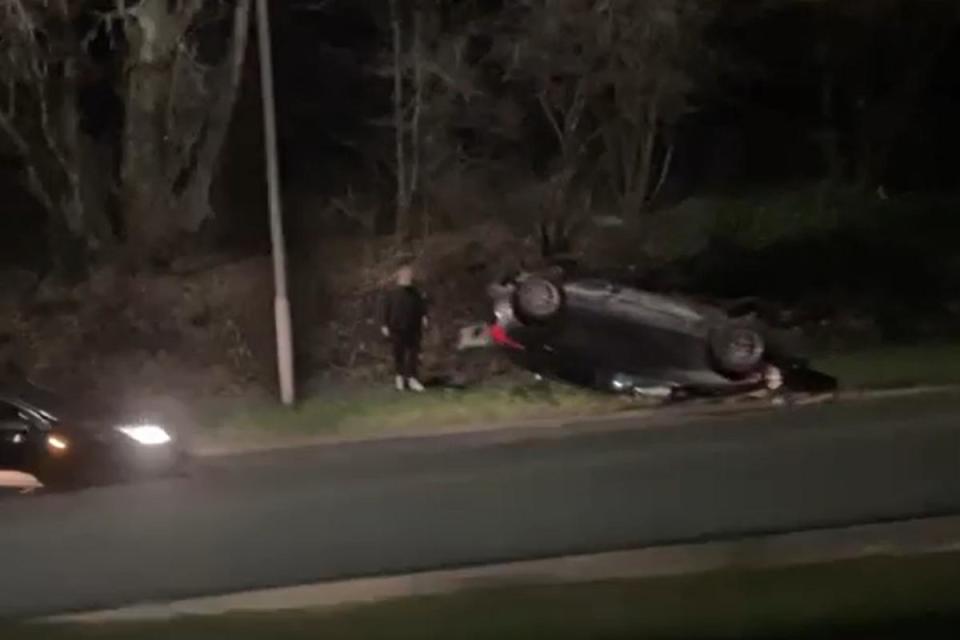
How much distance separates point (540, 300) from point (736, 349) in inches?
78.1

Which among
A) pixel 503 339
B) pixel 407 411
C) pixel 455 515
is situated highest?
pixel 503 339

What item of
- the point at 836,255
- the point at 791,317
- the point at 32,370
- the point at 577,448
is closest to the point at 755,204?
the point at 836,255

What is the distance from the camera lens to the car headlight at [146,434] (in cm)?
1285

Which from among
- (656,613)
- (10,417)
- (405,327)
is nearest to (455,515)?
(656,613)

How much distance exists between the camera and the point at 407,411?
17.9 m

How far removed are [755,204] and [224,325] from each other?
304 inches

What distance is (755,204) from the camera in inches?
965

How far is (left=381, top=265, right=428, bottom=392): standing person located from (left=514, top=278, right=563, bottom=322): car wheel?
1.59m

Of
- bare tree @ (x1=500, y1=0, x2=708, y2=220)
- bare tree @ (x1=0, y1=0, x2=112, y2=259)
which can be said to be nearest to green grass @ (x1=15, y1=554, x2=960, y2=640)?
bare tree @ (x1=500, y1=0, x2=708, y2=220)

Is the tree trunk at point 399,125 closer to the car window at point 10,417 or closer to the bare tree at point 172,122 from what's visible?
the bare tree at point 172,122

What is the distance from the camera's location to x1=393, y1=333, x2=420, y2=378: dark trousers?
18.8m

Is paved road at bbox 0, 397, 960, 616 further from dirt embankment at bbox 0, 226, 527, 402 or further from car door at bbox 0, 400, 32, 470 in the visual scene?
dirt embankment at bbox 0, 226, 527, 402

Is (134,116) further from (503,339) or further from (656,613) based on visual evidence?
(656,613)

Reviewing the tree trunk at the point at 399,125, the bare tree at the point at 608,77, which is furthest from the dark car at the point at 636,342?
the tree trunk at the point at 399,125
